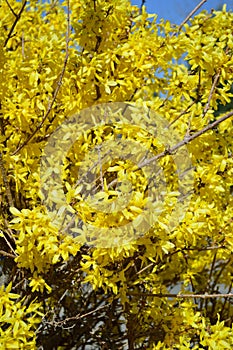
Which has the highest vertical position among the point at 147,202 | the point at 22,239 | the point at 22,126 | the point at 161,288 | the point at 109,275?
the point at 22,126

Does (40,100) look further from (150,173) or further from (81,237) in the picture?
(81,237)

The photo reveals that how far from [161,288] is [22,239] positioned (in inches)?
47.5

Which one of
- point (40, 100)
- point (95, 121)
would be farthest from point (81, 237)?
point (40, 100)

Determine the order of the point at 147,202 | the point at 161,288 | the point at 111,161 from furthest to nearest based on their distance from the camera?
the point at 161,288 < the point at 111,161 < the point at 147,202

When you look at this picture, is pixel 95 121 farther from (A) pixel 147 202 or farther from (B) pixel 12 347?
(B) pixel 12 347

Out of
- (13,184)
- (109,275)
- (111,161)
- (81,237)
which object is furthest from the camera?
(13,184)

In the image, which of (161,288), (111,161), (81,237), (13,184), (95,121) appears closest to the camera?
(81,237)

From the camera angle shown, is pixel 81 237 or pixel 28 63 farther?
pixel 28 63

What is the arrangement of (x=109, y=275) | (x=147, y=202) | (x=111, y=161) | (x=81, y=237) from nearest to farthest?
1. (x=147, y=202)
2. (x=81, y=237)
3. (x=109, y=275)
4. (x=111, y=161)

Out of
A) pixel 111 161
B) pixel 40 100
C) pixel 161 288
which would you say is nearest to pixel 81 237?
pixel 111 161

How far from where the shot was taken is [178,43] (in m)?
2.26

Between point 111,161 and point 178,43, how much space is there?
65cm

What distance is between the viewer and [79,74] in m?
2.10

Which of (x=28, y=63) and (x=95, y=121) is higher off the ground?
(x=28, y=63)
